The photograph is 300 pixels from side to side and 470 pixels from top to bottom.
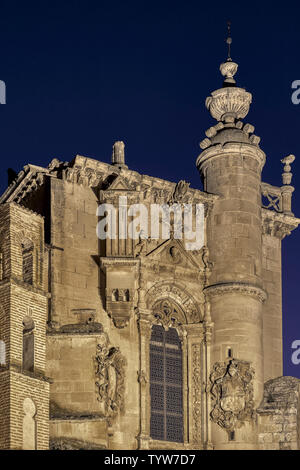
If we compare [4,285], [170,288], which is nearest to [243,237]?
[170,288]

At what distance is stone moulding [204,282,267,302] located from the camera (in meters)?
59.5

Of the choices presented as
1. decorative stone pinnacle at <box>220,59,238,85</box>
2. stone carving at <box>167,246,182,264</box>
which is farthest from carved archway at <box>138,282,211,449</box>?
decorative stone pinnacle at <box>220,59,238,85</box>

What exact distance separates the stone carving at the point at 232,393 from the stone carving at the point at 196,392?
0.44 metres

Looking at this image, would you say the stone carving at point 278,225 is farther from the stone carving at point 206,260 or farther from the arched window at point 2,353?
the arched window at point 2,353

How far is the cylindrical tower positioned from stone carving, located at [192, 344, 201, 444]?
0.47m

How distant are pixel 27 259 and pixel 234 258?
26.9ft

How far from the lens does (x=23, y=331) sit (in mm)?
53938

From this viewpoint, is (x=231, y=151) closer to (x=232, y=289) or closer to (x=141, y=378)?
(x=232, y=289)

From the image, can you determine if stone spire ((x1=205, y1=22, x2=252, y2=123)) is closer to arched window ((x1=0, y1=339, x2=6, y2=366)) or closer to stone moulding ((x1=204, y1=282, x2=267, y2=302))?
stone moulding ((x1=204, y1=282, x2=267, y2=302))

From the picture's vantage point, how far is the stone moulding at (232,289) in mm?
59500

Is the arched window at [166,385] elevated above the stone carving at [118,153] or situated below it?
below

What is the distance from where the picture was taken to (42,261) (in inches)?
2162

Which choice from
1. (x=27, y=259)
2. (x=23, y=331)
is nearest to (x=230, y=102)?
(x=27, y=259)

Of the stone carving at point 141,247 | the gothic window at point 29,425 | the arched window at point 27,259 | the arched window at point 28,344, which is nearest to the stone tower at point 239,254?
the stone carving at point 141,247
